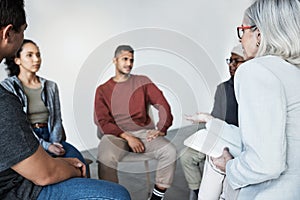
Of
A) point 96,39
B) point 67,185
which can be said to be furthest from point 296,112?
point 96,39

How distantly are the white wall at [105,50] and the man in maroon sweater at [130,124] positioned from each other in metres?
0.31

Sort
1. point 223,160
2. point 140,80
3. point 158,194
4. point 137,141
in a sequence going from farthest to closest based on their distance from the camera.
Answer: point 140,80
point 137,141
point 158,194
point 223,160

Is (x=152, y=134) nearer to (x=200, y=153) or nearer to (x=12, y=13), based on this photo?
(x=200, y=153)

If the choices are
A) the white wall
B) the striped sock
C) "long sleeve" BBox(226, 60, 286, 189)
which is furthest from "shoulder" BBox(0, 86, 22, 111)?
the white wall

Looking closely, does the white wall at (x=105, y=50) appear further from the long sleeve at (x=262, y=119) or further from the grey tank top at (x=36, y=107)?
the long sleeve at (x=262, y=119)

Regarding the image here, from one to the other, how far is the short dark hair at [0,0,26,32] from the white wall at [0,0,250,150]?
5.73 ft

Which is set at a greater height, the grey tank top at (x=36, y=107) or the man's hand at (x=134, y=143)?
the grey tank top at (x=36, y=107)

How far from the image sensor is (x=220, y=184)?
1334 mm

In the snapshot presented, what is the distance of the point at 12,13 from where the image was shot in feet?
3.23

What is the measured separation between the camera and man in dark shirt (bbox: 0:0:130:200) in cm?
93

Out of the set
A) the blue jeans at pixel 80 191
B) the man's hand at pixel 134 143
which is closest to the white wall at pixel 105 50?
the man's hand at pixel 134 143

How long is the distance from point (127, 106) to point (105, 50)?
1.06 meters

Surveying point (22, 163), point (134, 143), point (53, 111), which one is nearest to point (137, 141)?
point (134, 143)

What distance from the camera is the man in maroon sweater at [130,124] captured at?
2238 mm
